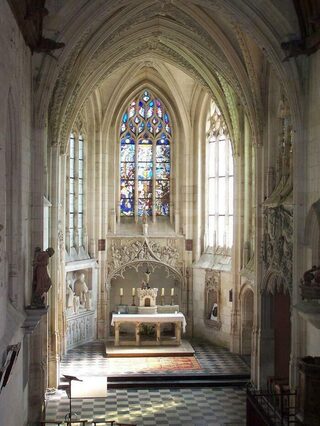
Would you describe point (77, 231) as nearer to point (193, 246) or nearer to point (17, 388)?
point (193, 246)

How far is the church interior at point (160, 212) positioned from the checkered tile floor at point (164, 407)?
0.27 feet

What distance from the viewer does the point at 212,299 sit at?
26.7 m

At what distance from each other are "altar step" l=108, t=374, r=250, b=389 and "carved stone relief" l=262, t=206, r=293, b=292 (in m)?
3.21

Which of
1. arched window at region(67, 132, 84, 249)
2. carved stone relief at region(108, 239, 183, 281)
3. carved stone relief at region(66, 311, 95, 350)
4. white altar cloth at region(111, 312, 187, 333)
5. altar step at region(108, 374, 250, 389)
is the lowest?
altar step at region(108, 374, 250, 389)

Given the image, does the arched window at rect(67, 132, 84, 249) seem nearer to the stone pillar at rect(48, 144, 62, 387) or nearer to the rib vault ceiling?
the rib vault ceiling

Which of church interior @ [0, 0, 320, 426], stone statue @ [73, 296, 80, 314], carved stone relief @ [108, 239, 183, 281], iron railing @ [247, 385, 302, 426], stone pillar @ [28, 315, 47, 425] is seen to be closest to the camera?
church interior @ [0, 0, 320, 426]

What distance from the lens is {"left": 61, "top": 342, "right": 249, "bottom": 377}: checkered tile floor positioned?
2161cm

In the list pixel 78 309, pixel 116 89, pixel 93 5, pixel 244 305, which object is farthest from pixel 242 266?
pixel 93 5

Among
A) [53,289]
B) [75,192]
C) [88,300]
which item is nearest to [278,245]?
[53,289]

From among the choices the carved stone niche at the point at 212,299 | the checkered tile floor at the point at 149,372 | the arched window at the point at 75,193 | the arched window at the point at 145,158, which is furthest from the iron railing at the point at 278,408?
the arched window at the point at 145,158

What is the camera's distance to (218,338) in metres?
25.8

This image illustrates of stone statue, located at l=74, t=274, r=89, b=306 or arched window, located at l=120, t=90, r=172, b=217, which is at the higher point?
arched window, located at l=120, t=90, r=172, b=217

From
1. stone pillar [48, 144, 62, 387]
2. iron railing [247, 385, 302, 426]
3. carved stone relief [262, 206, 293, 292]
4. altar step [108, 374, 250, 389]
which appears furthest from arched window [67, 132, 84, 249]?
iron railing [247, 385, 302, 426]

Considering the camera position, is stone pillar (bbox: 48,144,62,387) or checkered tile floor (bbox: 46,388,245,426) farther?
stone pillar (bbox: 48,144,62,387)
